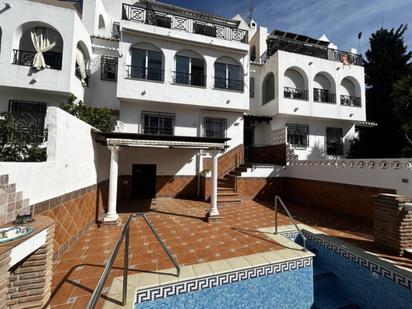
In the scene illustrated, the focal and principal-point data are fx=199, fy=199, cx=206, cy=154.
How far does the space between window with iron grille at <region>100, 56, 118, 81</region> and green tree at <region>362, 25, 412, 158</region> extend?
18.8 m

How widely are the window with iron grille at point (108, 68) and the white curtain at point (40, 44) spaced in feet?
8.35

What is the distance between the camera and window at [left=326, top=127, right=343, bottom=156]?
15164mm

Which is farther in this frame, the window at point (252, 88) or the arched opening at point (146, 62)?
the window at point (252, 88)

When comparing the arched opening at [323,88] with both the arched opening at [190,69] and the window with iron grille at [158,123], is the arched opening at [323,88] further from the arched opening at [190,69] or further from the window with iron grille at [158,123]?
the window with iron grille at [158,123]

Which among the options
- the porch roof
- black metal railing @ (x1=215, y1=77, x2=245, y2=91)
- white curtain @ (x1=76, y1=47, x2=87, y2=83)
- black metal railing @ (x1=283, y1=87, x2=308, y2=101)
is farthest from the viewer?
black metal railing @ (x1=283, y1=87, x2=308, y2=101)

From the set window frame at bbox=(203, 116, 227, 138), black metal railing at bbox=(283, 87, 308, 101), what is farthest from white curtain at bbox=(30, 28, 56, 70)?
black metal railing at bbox=(283, 87, 308, 101)

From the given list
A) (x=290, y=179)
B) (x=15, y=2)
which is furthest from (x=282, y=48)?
(x=15, y=2)

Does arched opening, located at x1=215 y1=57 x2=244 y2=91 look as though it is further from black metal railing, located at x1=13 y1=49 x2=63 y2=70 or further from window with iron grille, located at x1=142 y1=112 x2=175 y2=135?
black metal railing, located at x1=13 y1=49 x2=63 y2=70

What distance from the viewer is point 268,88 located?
15.1m

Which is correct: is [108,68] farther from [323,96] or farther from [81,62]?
[323,96]

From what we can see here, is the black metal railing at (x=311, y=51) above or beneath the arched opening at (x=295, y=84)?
Answer: above

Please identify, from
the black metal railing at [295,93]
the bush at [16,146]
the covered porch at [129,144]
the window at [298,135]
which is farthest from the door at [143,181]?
the black metal railing at [295,93]

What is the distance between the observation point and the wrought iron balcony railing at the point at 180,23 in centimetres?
1102

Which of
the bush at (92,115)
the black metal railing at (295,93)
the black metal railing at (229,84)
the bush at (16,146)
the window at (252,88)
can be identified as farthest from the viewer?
the window at (252,88)
